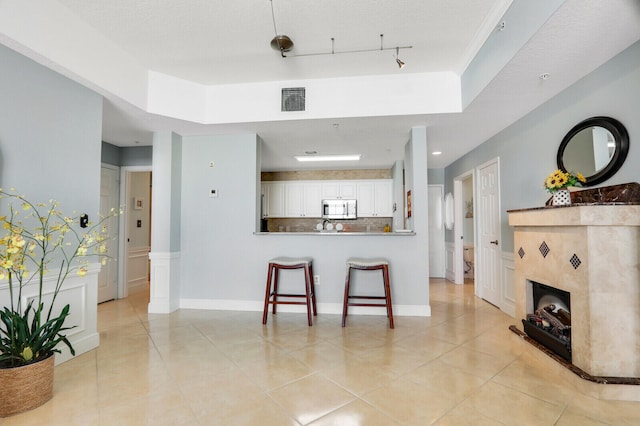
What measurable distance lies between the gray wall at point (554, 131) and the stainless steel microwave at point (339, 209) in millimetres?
2455

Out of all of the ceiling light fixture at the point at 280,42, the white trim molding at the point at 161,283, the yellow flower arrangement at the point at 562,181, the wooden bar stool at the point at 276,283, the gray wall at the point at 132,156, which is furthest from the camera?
the gray wall at the point at 132,156

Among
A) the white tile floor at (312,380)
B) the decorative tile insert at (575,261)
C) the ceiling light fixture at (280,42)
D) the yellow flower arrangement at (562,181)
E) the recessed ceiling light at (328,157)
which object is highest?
the ceiling light fixture at (280,42)

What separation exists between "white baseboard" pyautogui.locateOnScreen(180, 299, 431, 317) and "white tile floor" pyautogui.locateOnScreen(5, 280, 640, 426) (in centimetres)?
33

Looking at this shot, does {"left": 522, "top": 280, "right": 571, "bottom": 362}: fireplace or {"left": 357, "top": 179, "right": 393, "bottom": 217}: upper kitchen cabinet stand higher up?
{"left": 357, "top": 179, "right": 393, "bottom": 217}: upper kitchen cabinet

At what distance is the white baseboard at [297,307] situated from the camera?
3613mm

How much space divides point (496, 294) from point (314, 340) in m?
2.70

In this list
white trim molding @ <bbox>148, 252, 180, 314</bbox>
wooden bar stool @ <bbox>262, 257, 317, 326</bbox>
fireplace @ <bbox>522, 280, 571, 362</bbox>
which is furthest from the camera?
white trim molding @ <bbox>148, 252, 180, 314</bbox>

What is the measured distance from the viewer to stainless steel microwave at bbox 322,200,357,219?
6.22 metres

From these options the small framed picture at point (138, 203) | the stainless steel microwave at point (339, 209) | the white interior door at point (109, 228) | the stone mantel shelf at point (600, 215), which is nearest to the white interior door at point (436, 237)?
the stainless steel microwave at point (339, 209)

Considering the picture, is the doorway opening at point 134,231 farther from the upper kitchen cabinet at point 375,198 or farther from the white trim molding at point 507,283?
the white trim molding at point 507,283

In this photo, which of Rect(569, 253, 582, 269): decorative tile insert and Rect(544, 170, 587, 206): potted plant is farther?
Rect(544, 170, 587, 206): potted plant

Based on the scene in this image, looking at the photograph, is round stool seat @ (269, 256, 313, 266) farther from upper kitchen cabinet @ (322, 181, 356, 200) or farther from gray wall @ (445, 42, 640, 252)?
upper kitchen cabinet @ (322, 181, 356, 200)

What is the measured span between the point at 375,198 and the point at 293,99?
11.1 ft

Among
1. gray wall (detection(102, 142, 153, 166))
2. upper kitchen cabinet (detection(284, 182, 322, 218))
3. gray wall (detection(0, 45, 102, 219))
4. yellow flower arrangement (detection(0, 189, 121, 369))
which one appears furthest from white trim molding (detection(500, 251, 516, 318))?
gray wall (detection(102, 142, 153, 166))
